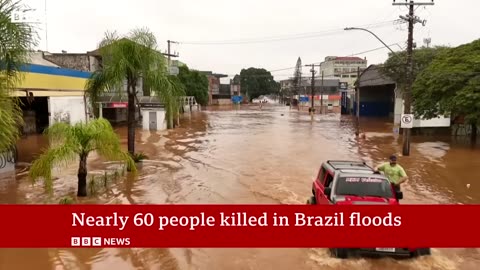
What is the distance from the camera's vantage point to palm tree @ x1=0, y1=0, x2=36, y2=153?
855 centimetres

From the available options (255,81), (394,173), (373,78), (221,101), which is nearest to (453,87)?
(394,173)

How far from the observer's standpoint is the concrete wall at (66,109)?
29719mm

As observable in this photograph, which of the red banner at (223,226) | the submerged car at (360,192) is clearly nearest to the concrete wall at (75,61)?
the submerged car at (360,192)

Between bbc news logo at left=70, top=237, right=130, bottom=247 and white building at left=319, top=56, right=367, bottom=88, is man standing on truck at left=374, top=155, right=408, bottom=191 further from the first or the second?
white building at left=319, top=56, right=367, bottom=88

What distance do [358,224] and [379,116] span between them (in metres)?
59.3

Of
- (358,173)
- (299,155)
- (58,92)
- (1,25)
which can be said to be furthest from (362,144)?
(1,25)

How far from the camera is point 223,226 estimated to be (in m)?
6.91

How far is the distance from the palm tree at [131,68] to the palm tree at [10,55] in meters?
7.73

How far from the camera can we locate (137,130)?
3825cm

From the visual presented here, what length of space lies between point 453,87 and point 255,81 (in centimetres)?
13232

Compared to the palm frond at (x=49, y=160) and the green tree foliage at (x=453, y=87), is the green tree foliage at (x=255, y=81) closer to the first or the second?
the green tree foliage at (x=453, y=87)

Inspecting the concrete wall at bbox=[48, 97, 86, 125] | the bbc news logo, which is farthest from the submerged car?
the concrete wall at bbox=[48, 97, 86, 125]

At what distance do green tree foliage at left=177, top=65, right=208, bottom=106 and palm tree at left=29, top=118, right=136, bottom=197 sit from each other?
58590 mm

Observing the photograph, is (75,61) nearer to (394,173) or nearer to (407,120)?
(407,120)
